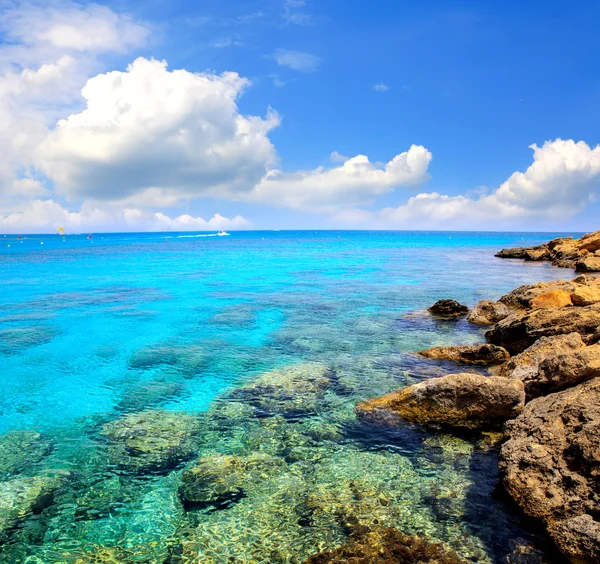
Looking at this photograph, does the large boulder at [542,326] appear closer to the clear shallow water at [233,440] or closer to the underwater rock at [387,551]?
the clear shallow water at [233,440]

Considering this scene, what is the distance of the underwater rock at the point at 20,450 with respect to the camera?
27.8 ft

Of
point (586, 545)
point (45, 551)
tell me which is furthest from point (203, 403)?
point (586, 545)

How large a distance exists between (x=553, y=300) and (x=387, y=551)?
15.8 m

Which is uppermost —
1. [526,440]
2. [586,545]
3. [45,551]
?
[526,440]

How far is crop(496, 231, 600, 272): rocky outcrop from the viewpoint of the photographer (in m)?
39.4

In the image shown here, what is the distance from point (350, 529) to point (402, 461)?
219 cm

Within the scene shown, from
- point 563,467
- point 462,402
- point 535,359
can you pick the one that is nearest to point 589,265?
point 535,359

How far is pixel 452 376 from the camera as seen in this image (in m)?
9.98

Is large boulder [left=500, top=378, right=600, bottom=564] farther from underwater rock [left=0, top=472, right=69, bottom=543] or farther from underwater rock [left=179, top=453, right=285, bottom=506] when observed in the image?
underwater rock [left=0, top=472, right=69, bottom=543]

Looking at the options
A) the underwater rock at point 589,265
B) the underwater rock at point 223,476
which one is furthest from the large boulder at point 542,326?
the underwater rock at point 589,265

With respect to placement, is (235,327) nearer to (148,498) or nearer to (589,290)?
(148,498)

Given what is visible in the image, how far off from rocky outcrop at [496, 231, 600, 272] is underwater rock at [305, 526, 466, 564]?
40.4m

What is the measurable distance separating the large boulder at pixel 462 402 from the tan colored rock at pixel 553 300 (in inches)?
397

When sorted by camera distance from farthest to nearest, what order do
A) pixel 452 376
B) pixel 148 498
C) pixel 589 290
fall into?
pixel 589 290
pixel 452 376
pixel 148 498
